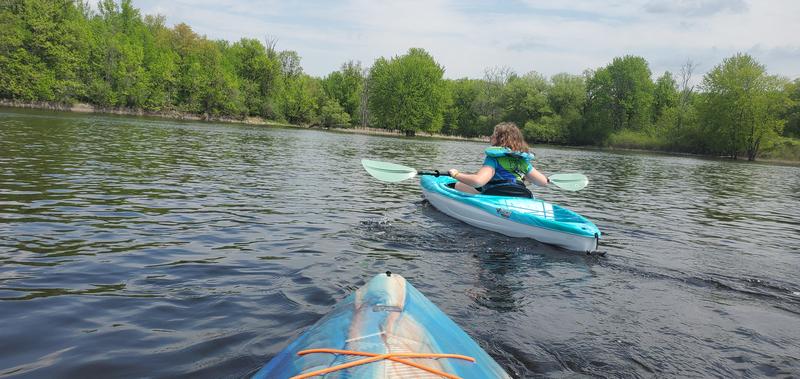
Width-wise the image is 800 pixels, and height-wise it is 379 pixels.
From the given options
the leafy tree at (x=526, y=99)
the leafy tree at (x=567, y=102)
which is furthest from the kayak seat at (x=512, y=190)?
the leafy tree at (x=526, y=99)

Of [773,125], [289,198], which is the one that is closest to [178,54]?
[289,198]

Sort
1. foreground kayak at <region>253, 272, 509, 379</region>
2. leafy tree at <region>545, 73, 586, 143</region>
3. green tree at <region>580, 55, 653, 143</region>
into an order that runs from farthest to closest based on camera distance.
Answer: leafy tree at <region>545, 73, 586, 143</region> → green tree at <region>580, 55, 653, 143</region> → foreground kayak at <region>253, 272, 509, 379</region>

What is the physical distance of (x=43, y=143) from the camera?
15844 mm

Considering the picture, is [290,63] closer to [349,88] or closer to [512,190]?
[349,88]

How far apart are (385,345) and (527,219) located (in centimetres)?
541

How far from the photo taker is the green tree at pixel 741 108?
167 ft

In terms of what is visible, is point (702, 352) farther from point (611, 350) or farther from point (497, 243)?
point (497, 243)

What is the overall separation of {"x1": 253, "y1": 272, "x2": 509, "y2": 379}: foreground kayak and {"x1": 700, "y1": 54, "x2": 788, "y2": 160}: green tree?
61.1m

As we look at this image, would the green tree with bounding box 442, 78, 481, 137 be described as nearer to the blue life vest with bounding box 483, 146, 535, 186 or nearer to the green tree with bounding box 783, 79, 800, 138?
the green tree with bounding box 783, 79, 800, 138

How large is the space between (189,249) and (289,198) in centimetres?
422

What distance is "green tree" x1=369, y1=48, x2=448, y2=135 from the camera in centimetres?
7431

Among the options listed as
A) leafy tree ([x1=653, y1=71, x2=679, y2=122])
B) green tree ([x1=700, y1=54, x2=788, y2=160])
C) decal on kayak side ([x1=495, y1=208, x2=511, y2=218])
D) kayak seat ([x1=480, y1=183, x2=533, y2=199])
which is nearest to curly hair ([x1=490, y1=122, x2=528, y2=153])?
kayak seat ([x1=480, y1=183, x2=533, y2=199])

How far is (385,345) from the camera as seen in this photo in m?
2.25

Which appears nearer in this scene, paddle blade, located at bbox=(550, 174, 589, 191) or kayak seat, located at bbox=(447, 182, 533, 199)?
kayak seat, located at bbox=(447, 182, 533, 199)
